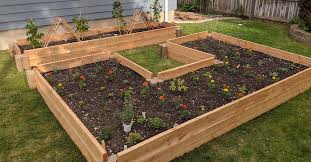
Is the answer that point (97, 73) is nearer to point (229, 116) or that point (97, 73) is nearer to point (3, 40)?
point (229, 116)

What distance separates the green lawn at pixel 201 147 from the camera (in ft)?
15.1

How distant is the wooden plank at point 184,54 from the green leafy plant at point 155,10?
265 cm

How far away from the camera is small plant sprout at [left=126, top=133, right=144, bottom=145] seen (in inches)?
171

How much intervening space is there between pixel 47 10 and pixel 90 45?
215cm

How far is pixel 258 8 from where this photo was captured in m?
13.7

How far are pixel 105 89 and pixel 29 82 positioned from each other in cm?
174

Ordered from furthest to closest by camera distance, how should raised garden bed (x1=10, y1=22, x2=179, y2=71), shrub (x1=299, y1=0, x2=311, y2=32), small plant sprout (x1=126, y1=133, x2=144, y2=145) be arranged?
shrub (x1=299, y1=0, x2=311, y2=32) → raised garden bed (x1=10, y1=22, x2=179, y2=71) → small plant sprout (x1=126, y1=133, x2=144, y2=145)

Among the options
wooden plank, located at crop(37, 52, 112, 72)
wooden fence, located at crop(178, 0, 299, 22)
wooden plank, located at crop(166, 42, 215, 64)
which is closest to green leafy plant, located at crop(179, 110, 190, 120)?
wooden plank, located at crop(166, 42, 215, 64)

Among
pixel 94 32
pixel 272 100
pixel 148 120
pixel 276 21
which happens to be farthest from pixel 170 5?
pixel 148 120

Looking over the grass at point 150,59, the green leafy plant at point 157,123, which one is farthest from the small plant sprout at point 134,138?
the grass at point 150,59

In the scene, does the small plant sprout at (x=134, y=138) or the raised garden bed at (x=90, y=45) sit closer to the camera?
the small plant sprout at (x=134, y=138)

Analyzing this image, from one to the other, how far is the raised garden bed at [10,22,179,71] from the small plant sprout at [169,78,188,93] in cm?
299

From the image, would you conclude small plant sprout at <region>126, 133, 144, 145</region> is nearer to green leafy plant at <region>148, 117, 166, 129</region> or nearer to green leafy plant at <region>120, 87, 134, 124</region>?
green leafy plant at <region>120, 87, 134, 124</region>

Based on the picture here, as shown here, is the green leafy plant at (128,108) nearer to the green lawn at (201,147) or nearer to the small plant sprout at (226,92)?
the green lawn at (201,147)
